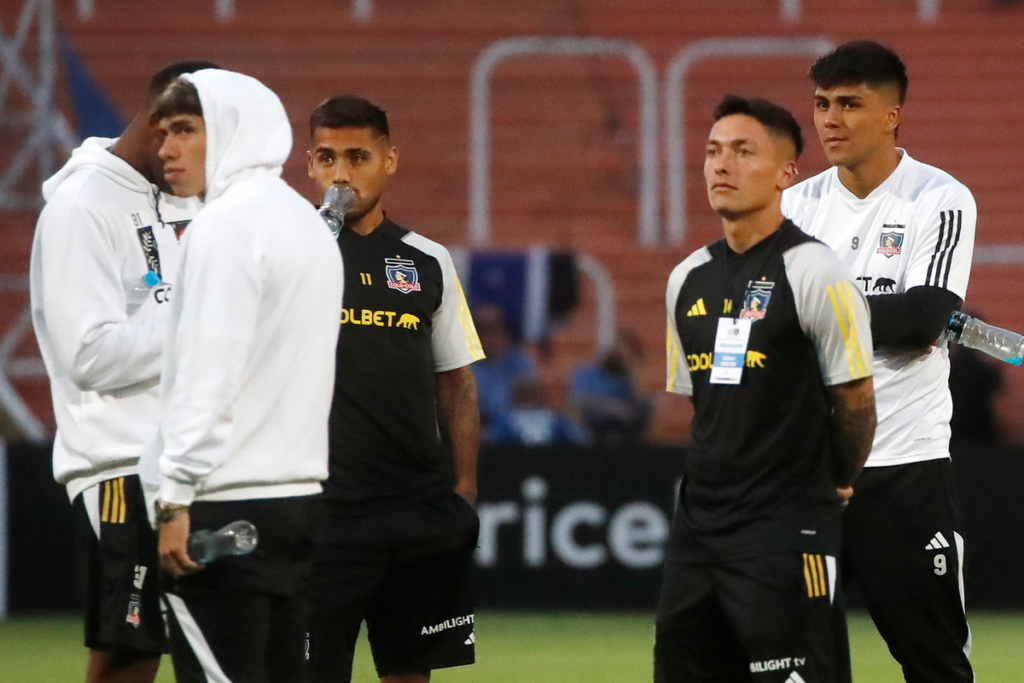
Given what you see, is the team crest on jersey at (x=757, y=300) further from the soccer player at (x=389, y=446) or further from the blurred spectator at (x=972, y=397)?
the blurred spectator at (x=972, y=397)

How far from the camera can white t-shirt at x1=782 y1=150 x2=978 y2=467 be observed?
4723 mm

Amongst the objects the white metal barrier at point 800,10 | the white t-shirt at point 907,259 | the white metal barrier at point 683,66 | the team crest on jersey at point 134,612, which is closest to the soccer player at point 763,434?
the white t-shirt at point 907,259

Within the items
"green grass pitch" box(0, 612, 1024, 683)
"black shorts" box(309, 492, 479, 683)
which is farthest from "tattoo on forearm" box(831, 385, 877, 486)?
"green grass pitch" box(0, 612, 1024, 683)

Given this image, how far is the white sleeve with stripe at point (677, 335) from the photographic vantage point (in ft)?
14.1

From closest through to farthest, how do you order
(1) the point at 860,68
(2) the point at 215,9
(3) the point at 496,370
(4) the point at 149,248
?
(4) the point at 149,248 < (1) the point at 860,68 < (3) the point at 496,370 < (2) the point at 215,9

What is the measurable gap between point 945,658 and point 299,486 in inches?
82.8

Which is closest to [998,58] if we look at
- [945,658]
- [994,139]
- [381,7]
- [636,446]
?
[994,139]

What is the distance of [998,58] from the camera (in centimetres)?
1367

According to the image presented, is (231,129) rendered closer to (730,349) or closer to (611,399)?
(730,349)

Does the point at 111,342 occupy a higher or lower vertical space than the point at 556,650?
higher

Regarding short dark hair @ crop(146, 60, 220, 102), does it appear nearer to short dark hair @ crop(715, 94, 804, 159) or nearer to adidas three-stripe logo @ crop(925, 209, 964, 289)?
short dark hair @ crop(715, 94, 804, 159)

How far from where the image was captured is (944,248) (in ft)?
15.5

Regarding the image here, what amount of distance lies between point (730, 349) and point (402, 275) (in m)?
1.27

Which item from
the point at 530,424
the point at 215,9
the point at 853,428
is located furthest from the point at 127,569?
the point at 215,9
